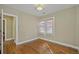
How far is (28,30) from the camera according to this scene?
1.61 metres

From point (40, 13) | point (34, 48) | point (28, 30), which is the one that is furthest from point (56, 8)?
point (34, 48)

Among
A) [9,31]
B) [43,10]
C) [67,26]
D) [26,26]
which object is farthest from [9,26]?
[67,26]

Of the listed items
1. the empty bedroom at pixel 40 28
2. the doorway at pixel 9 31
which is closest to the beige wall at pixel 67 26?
the empty bedroom at pixel 40 28

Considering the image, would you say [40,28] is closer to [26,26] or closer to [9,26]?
[26,26]

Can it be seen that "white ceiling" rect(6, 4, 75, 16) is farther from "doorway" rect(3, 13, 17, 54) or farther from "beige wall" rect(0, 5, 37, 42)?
"doorway" rect(3, 13, 17, 54)

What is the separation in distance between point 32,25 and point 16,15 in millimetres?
377

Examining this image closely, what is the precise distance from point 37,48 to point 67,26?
0.74 m

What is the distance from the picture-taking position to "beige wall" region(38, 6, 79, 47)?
55.9 inches

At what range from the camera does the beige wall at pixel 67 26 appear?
1.42 metres

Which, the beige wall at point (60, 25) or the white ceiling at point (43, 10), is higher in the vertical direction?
the white ceiling at point (43, 10)

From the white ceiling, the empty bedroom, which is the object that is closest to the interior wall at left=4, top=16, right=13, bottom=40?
the empty bedroom

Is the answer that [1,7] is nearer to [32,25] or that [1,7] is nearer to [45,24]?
[32,25]

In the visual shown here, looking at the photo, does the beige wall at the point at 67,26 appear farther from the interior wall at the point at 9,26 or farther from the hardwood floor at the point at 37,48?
the interior wall at the point at 9,26

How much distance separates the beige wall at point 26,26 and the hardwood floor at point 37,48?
0.14 m
